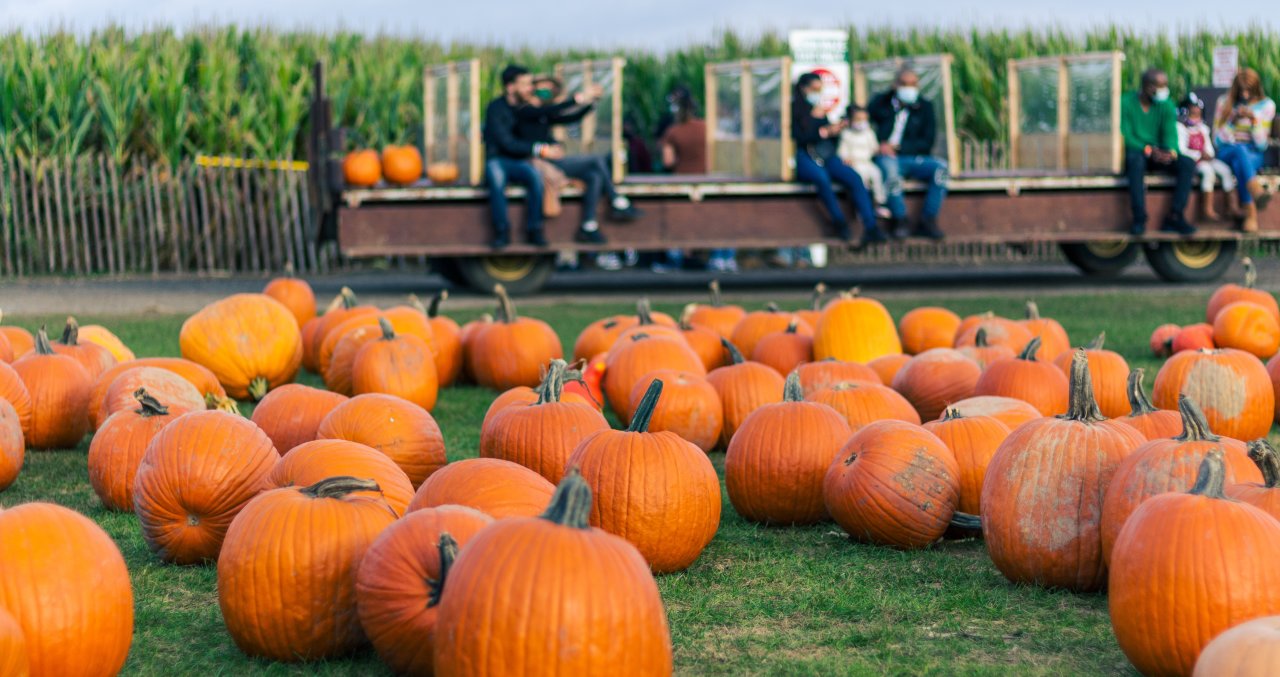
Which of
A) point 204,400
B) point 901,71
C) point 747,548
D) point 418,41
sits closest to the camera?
point 747,548

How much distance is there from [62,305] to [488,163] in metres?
4.16

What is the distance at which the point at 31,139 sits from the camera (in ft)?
56.7

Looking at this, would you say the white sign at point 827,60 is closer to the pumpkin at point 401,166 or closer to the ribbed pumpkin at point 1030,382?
the pumpkin at point 401,166

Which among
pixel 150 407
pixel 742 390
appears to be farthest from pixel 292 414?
pixel 742 390

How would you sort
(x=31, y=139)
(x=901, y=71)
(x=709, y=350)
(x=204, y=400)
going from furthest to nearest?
(x=31, y=139) → (x=901, y=71) → (x=709, y=350) → (x=204, y=400)

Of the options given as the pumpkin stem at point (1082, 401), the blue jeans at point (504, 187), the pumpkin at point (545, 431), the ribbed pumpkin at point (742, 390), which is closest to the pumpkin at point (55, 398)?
the pumpkin at point (545, 431)

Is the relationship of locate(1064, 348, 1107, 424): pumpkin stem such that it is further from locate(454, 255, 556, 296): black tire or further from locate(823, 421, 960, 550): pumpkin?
locate(454, 255, 556, 296): black tire

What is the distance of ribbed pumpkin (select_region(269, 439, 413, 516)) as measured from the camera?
3.44 meters

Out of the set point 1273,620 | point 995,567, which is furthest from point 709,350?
point 1273,620

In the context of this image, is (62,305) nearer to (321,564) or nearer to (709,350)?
(709,350)

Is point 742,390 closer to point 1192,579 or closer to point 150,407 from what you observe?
point 150,407

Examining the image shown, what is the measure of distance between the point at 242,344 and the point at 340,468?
347 centimetres

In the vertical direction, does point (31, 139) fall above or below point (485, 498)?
above

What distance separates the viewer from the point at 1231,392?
17.1ft
